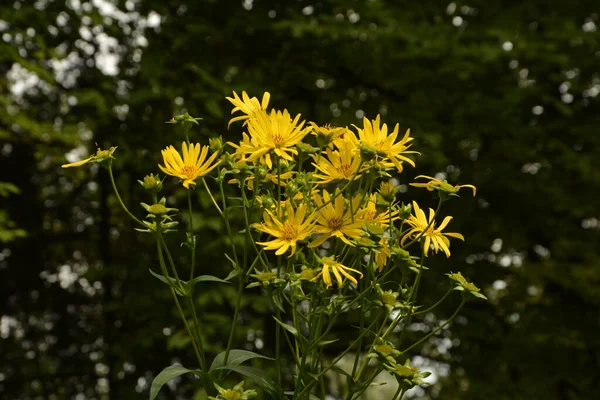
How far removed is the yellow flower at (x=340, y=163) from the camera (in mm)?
977

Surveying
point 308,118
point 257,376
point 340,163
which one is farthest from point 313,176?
point 308,118

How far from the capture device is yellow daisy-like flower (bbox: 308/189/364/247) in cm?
93

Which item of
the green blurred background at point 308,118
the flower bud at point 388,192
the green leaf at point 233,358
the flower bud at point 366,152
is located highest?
the flower bud at point 366,152

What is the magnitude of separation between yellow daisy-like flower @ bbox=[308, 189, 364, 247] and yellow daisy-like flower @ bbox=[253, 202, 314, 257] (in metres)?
0.02

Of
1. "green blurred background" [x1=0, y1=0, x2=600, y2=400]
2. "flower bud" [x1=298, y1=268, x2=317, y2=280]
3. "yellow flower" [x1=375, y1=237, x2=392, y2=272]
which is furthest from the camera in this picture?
"green blurred background" [x1=0, y1=0, x2=600, y2=400]

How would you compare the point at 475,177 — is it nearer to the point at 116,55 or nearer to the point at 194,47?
the point at 194,47

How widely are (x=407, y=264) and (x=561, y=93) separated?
3.26 metres

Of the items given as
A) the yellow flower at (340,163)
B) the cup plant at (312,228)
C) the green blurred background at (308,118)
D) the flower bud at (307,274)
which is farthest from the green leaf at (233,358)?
the green blurred background at (308,118)

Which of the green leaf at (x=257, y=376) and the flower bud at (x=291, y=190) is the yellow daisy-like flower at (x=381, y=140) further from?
the green leaf at (x=257, y=376)

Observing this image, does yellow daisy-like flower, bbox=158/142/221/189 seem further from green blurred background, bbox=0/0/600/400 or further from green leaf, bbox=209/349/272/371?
green blurred background, bbox=0/0/600/400

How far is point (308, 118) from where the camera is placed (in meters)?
2.81

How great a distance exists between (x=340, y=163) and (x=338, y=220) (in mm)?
91

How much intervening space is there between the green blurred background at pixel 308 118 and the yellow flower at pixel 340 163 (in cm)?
138

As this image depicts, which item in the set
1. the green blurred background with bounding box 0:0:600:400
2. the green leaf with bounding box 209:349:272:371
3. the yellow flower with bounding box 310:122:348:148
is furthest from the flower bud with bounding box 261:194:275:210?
the green blurred background with bounding box 0:0:600:400
